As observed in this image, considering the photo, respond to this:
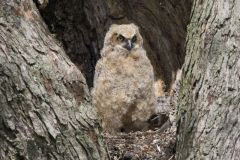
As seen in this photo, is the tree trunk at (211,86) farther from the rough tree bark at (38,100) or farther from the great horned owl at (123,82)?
the great horned owl at (123,82)

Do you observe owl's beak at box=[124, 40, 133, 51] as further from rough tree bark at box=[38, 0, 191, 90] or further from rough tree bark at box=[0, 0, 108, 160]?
rough tree bark at box=[0, 0, 108, 160]

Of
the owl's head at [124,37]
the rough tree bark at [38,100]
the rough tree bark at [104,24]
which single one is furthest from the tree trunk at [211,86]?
the rough tree bark at [104,24]

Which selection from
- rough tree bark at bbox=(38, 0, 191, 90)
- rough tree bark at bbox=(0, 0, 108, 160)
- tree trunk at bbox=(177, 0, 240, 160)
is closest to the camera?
rough tree bark at bbox=(0, 0, 108, 160)

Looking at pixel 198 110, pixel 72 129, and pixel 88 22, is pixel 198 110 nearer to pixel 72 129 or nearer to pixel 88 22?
pixel 72 129

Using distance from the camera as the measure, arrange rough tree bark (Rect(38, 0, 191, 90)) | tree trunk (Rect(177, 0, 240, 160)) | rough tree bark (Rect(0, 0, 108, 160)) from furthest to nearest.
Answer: rough tree bark (Rect(38, 0, 191, 90)) → tree trunk (Rect(177, 0, 240, 160)) → rough tree bark (Rect(0, 0, 108, 160))

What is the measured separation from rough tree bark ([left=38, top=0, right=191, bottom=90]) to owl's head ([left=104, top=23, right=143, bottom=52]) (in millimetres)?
404

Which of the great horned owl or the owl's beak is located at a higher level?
the owl's beak

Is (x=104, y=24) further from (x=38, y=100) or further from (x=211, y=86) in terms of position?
(x=38, y=100)

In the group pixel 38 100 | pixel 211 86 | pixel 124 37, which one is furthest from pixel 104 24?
pixel 38 100

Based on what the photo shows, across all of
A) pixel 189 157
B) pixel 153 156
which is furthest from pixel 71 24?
pixel 189 157

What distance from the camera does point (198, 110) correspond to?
3018mm

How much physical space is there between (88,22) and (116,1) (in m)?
0.32

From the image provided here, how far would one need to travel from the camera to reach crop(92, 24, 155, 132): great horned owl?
502 centimetres

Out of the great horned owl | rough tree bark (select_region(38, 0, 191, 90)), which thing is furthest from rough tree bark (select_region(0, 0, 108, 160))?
rough tree bark (select_region(38, 0, 191, 90))
